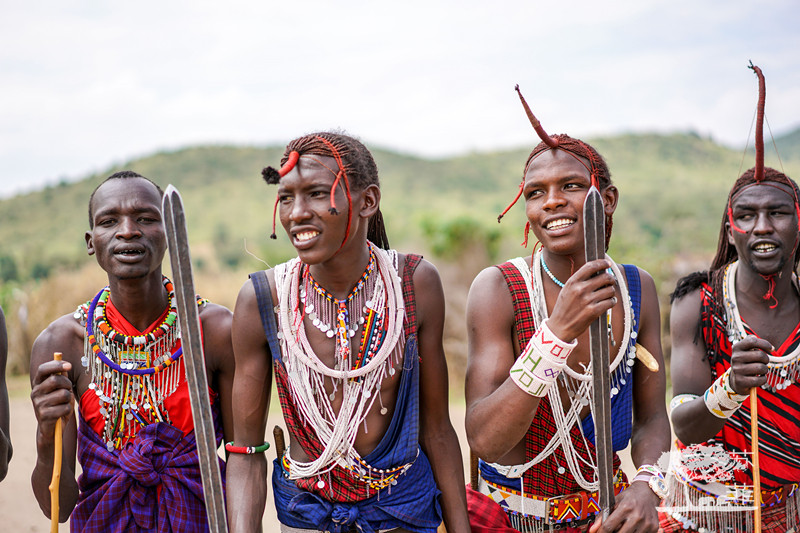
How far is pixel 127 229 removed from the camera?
3.24 m

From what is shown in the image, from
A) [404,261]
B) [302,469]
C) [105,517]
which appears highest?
[404,261]

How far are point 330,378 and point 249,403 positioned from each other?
0.33m

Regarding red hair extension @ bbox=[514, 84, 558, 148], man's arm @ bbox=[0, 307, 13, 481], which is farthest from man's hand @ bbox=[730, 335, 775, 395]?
man's arm @ bbox=[0, 307, 13, 481]

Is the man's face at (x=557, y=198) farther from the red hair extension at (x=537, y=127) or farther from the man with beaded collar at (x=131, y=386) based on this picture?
the man with beaded collar at (x=131, y=386)

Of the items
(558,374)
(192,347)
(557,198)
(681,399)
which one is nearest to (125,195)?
(192,347)

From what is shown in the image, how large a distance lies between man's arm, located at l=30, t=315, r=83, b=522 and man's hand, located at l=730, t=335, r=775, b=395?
2.59 m

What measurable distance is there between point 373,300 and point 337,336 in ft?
0.67

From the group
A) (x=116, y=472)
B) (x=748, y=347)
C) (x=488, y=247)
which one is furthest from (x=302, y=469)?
(x=488, y=247)

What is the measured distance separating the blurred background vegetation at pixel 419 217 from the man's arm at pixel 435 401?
8.44 meters

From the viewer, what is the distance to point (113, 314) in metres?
3.43

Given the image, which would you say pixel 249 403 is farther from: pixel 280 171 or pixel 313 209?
pixel 280 171

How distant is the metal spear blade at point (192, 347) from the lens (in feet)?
7.11

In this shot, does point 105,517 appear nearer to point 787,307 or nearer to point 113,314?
point 113,314

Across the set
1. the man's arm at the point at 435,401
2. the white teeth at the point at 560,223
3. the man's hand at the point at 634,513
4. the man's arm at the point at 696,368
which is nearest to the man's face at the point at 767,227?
the man's arm at the point at 696,368
